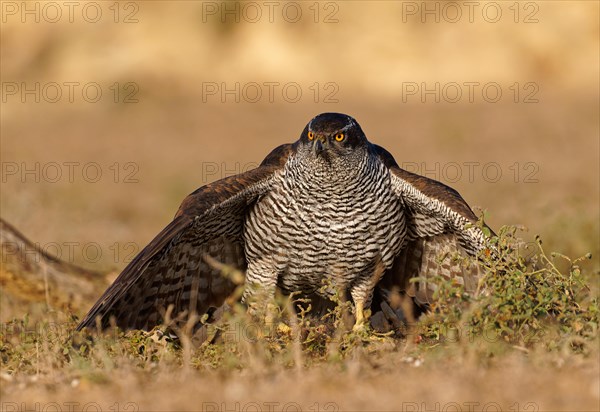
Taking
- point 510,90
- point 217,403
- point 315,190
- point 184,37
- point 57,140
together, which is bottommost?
point 217,403

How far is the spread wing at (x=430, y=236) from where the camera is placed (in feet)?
20.4

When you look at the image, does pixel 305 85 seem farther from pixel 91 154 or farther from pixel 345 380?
pixel 345 380

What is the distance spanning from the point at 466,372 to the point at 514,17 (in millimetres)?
29251

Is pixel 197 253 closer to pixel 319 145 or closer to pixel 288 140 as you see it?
pixel 319 145

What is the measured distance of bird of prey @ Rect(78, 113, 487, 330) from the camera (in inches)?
249

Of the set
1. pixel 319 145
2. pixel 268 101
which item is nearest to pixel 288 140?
pixel 268 101

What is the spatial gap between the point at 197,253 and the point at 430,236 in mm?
1766

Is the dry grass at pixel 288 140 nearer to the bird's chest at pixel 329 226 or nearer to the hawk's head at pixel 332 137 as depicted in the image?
the bird's chest at pixel 329 226

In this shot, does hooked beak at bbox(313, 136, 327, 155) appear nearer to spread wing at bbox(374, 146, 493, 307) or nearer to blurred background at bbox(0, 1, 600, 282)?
spread wing at bbox(374, 146, 493, 307)

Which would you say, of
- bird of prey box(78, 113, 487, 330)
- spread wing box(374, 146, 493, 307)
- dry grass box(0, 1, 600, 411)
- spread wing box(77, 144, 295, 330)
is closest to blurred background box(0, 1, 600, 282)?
dry grass box(0, 1, 600, 411)

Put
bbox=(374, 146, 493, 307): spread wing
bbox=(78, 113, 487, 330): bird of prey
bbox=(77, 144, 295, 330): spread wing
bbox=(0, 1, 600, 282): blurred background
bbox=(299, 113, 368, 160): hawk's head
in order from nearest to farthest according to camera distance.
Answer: bbox=(77, 144, 295, 330): spread wing
bbox=(374, 146, 493, 307): spread wing
bbox=(78, 113, 487, 330): bird of prey
bbox=(299, 113, 368, 160): hawk's head
bbox=(0, 1, 600, 282): blurred background

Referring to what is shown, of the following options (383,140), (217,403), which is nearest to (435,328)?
(217,403)

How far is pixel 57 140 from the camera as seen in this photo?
70.5 feet

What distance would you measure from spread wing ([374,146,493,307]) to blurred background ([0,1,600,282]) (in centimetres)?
332
